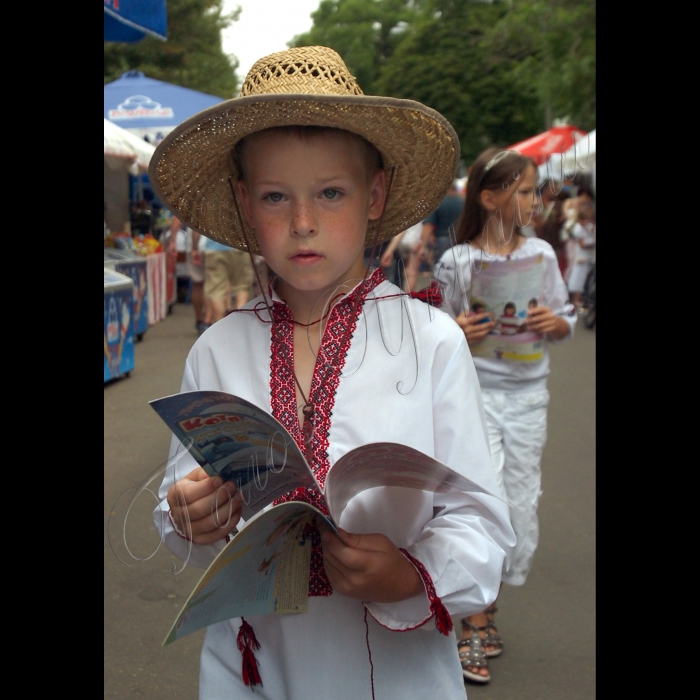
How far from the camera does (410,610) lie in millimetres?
1391

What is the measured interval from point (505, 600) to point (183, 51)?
85.9 ft

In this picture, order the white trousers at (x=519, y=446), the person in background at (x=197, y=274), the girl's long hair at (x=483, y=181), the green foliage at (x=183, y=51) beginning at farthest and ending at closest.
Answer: the green foliage at (x=183, y=51) → the person in background at (x=197, y=274) → the white trousers at (x=519, y=446) → the girl's long hair at (x=483, y=181)

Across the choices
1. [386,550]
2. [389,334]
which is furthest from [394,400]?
[386,550]

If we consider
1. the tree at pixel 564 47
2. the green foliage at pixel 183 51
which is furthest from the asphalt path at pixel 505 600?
the green foliage at pixel 183 51

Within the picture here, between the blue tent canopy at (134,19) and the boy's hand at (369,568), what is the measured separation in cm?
393

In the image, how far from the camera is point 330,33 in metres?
57.0

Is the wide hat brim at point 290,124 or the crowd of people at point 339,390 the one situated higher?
the wide hat brim at point 290,124

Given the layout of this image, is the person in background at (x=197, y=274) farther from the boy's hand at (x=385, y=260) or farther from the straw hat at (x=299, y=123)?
the straw hat at (x=299, y=123)

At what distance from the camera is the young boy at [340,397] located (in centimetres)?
139

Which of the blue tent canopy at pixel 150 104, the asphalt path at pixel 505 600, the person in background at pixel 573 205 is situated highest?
the blue tent canopy at pixel 150 104

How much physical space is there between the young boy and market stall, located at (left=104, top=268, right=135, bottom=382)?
6494 mm

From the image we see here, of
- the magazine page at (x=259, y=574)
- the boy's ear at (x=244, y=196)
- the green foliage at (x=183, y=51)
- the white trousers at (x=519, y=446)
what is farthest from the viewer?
the green foliage at (x=183, y=51)
